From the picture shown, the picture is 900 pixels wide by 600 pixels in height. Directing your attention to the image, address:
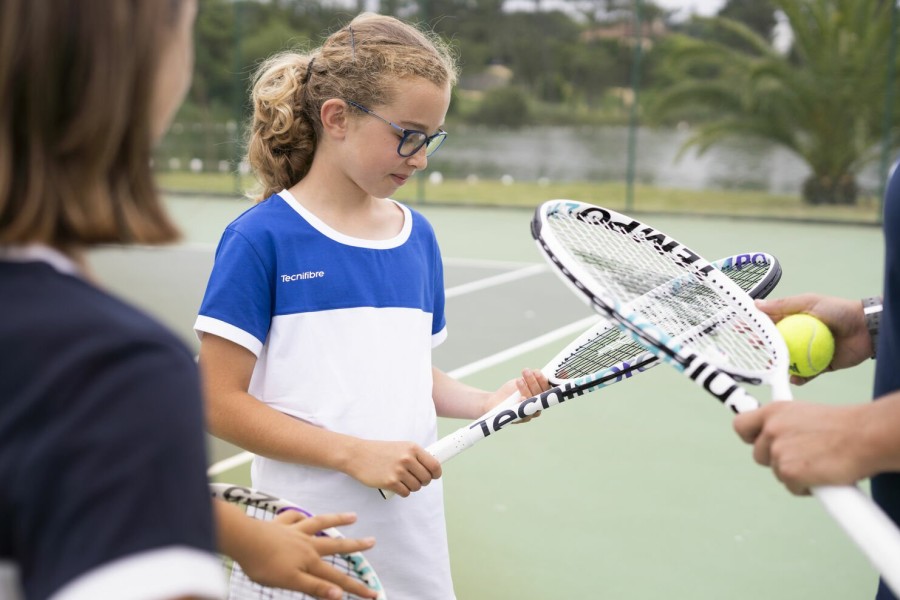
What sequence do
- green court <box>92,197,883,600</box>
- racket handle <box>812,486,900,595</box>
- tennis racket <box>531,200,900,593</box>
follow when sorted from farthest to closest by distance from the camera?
green court <box>92,197,883,600</box> → tennis racket <box>531,200,900,593</box> → racket handle <box>812,486,900,595</box>

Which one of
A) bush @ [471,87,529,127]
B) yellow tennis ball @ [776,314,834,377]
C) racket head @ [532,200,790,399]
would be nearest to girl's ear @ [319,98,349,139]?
racket head @ [532,200,790,399]

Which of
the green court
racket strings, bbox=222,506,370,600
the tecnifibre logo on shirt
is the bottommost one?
the green court

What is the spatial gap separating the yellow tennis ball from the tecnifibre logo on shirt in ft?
2.45

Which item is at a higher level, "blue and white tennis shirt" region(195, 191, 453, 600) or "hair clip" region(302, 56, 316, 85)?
"hair clip" region(302, 56, 316, 85)

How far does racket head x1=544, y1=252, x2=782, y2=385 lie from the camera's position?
1.74 metres

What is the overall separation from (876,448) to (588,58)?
11344mm

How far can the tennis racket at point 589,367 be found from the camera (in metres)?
1.68

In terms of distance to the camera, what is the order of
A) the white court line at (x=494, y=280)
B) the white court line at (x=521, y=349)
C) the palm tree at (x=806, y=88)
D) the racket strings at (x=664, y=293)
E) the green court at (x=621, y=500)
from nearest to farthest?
the racket strings at (x=664, y=293) < the green court at (x=621, y=500) < the white court line at (x=521, y=349) < the white court line at (x=494, y=280) < the palm tree at (x=806, y=88)

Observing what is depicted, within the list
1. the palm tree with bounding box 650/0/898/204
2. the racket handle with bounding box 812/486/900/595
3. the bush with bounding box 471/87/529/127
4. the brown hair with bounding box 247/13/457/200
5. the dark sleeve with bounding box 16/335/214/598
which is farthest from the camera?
the bush with bounding box 471/87/529/127

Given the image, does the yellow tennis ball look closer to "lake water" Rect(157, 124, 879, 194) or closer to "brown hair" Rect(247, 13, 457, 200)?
"brown hair" Rect(247, 13, 457, 200)

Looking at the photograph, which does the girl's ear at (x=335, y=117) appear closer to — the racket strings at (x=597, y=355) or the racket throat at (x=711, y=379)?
the racket strings at (x=597, y=355)

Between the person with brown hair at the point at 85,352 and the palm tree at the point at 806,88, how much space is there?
424 inches

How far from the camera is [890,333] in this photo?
4.18 feet

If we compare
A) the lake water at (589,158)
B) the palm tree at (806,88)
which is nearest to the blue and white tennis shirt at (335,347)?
the palm tree at (806,88)
